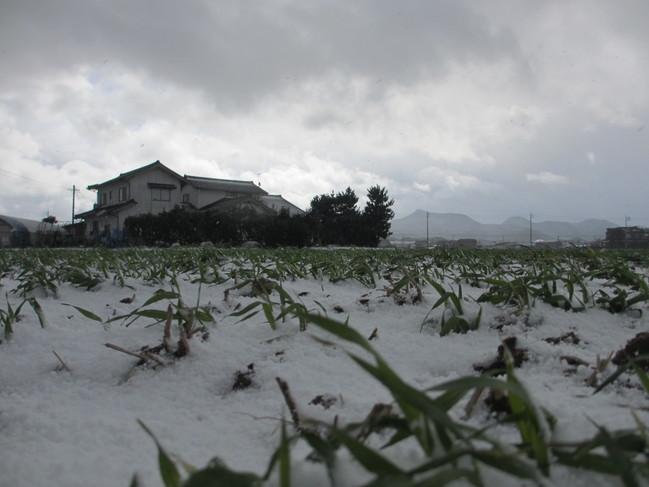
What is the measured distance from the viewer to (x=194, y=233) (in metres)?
21.8

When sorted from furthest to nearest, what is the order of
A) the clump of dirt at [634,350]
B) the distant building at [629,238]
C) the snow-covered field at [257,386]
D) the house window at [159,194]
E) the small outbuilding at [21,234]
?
the house window at [159,194] → the small outbuilding at [21,234] → the distant building at [629,238] → the clump of dirt at [634,350] → the snow-covered field at [257,386]

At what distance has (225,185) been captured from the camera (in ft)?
117

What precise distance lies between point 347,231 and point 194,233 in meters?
11.8

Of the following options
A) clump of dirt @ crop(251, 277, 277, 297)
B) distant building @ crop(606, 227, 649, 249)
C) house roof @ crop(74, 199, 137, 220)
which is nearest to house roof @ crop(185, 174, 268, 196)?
house roof @ crop(74, 199, 137, 220)

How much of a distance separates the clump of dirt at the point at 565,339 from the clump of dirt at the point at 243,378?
84cm

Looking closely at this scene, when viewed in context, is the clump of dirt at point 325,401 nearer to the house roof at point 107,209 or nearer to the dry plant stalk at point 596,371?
the dry plant stalk at point 596,371

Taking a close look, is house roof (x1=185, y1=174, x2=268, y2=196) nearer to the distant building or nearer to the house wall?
the house wall

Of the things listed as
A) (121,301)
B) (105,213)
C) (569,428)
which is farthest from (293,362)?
(105,213)

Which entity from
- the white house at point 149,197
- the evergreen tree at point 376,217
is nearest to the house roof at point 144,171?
the white house at point 149,197

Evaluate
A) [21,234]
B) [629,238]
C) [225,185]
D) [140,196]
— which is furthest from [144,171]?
[629,238]

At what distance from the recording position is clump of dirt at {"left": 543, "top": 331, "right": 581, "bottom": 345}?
1154 mm

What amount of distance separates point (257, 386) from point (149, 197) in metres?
32.2

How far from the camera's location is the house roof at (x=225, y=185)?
34250 millimetres

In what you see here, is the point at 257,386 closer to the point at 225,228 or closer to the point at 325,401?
the point at 325,401
